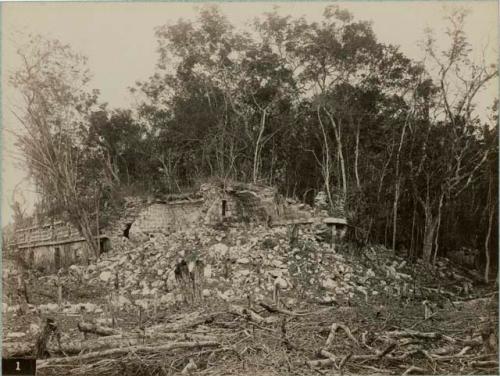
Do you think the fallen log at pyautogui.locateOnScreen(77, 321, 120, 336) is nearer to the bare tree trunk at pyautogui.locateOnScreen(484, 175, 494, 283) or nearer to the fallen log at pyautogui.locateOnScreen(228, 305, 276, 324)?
the fallen log at pyautogui.locateOnScreen(228, 305, 276, 324)

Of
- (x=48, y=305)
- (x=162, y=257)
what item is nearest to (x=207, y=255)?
(x=162, y=257)

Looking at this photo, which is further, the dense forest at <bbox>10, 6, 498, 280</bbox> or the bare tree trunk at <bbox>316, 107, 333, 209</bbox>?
the bare tree trunk at <bbox>316, 107, 333, 209</bbox>

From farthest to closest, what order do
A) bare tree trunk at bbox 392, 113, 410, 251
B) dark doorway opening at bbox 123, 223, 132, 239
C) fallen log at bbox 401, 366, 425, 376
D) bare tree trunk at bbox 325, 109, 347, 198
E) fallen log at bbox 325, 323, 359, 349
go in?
bare tree trunk at bbox 325, 109, 347, 198 < dark doorway opening at bbox 123, 223, 132, 239 < bare tree trunk at bbox 392, 113, 410, 251 < fallen log at bbox 325, 323, 359, 349 < fallen log at bbox 401, 366, 425, 376

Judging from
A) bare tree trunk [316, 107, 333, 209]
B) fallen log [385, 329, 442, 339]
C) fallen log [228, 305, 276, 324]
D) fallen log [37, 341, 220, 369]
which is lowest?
fallen log [37, 341, 220, 369]

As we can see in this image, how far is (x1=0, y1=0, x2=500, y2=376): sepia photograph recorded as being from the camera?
6574 mm

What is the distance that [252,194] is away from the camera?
10703 mm

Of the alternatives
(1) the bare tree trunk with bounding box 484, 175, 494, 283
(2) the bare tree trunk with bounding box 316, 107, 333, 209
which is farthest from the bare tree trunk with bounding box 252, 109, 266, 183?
(1) the bare tree trunk with bounding box 484, 175, 494, 283

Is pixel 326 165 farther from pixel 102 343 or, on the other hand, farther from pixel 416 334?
pixel 102 343

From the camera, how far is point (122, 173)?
1073 cm

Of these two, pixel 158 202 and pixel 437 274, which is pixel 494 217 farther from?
pixel 158 202

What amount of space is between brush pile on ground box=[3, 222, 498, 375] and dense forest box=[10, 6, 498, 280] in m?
1.17

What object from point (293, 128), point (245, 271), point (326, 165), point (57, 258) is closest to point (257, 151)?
point (293, 128)

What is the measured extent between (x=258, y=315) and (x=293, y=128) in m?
5.69

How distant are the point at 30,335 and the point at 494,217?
692 centimetres
